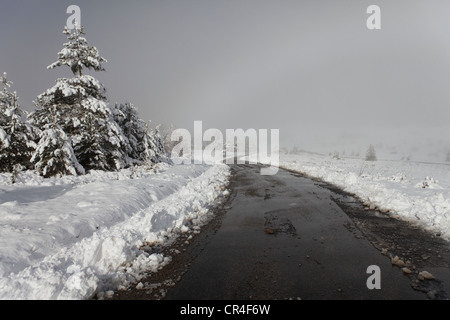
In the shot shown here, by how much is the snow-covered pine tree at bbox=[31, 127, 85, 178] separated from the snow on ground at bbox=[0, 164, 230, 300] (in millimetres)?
1696

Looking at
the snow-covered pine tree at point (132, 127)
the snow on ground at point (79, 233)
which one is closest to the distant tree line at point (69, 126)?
the snow on ground at point (79, 233)

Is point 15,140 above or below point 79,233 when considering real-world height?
above

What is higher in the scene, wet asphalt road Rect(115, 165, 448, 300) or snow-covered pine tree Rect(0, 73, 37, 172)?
snow-covered pine tree Rect(0, 73, 37, 172)

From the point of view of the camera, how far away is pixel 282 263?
15.6 feet

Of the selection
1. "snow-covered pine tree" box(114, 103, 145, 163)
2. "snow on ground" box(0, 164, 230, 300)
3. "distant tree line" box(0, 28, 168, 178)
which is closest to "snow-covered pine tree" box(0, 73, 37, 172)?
"distant tree line" box(0, 28, 168, 178)

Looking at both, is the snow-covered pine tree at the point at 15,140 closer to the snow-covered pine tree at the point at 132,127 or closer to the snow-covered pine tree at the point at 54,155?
the snow-covered pine tree at the point at 54,155

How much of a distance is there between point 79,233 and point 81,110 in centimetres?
1171

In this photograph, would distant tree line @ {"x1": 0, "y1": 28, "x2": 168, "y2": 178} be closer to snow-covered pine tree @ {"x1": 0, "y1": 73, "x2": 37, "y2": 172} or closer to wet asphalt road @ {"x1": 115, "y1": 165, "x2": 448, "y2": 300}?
snow-covered pine tree @ {"x1": 0, "y1": 73, "x2": 37, "y2": 172}

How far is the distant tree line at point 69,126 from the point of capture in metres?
12.5

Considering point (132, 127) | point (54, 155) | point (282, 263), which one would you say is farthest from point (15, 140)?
point (282, 263)

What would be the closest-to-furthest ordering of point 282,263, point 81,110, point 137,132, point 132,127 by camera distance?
point 282,263, point 81,110, point 132,127, point 137,132

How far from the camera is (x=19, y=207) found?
23.1ft

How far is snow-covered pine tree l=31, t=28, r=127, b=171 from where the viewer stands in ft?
47.3

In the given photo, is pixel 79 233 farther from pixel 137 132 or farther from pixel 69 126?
pixel 137 132
